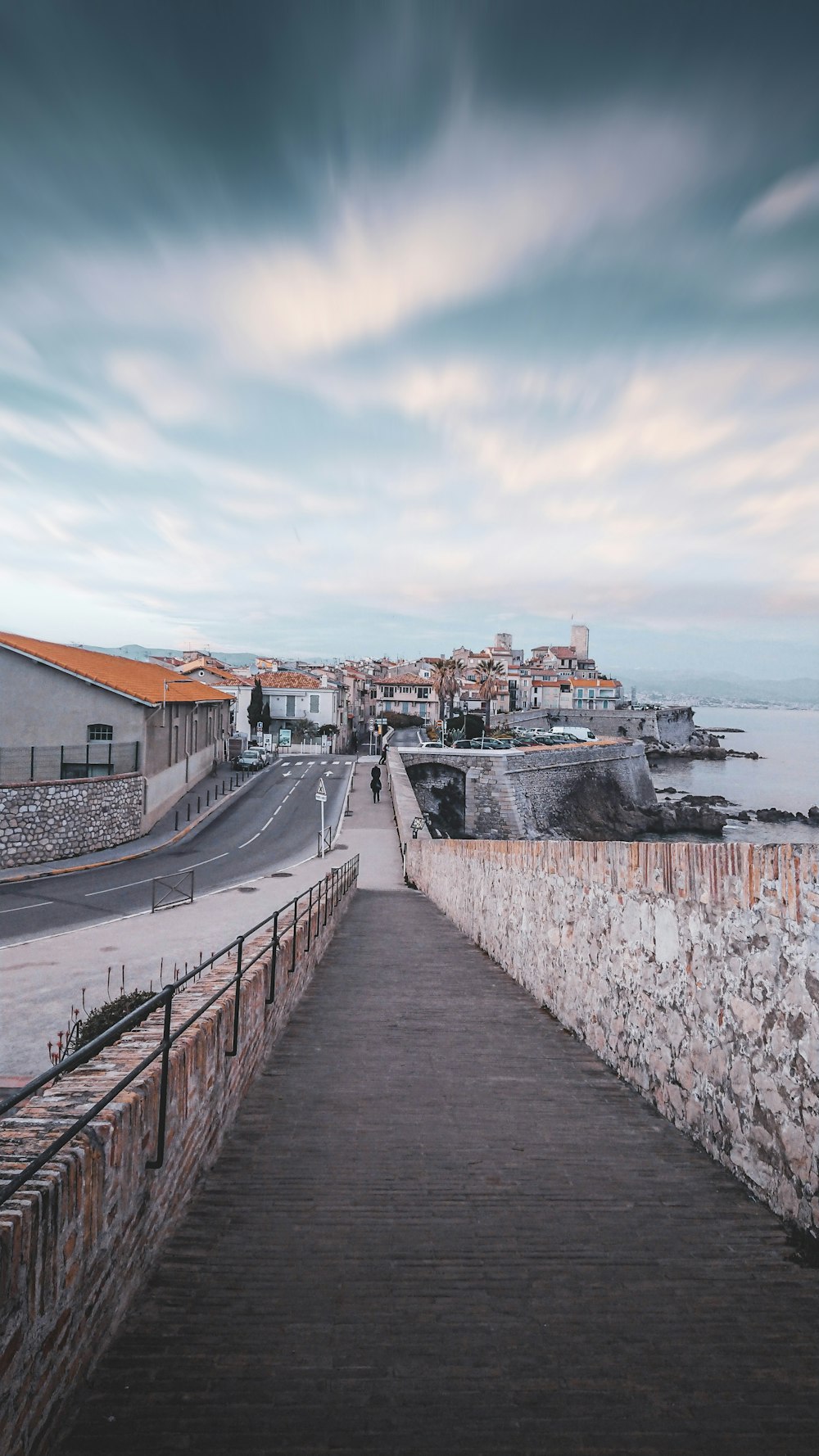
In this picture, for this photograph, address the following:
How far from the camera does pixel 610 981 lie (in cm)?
652

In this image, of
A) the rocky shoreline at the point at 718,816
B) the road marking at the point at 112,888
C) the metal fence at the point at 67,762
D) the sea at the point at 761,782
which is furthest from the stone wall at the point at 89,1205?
the rocky shoreline at the point at 718,816

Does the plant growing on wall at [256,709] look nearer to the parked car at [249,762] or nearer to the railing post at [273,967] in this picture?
the parked car at [249,762]

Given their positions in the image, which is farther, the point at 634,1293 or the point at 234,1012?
the point at 234,1012

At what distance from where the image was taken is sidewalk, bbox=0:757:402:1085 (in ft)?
37.3

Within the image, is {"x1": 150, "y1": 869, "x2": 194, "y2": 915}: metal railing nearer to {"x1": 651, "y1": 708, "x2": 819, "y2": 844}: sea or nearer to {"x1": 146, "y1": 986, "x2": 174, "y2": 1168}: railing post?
{"x1": 146, "y1": 986, "x2": 174, "y2": 1168}: railing post

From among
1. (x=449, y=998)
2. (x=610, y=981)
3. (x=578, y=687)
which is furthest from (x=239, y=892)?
(x=578, y=687)

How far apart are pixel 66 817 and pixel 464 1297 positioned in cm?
2578

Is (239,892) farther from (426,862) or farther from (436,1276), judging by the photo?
(436,1276)

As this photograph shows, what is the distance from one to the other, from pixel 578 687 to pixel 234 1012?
403 ft

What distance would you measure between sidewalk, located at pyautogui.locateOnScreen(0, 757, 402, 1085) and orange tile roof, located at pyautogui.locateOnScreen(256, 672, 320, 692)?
50.2 metres

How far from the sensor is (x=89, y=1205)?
9.99 ft

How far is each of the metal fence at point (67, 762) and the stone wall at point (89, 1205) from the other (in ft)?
77.7

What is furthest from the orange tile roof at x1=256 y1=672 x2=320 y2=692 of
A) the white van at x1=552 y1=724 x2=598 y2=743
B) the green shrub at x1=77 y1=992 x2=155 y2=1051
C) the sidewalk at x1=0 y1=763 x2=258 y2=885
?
the green shrub at x1=77 y1=992 x2=155 y2=1051

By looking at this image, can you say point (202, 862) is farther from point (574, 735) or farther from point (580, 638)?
point (580, 638)
